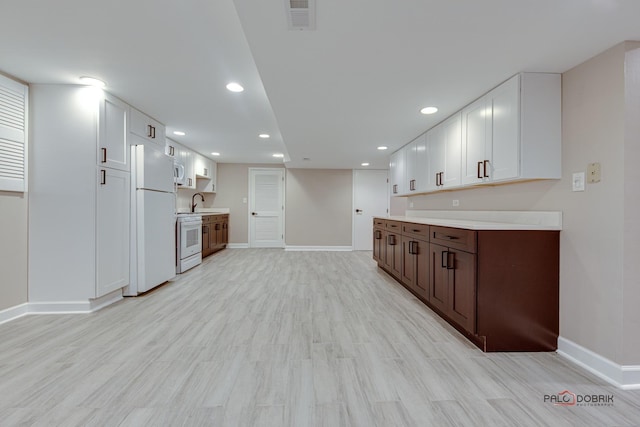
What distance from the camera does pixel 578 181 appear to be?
6.19ft

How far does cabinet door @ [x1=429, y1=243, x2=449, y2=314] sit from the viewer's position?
2.41 metres

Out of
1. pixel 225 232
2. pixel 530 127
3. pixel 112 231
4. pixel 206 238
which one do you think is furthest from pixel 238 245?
pixel 530 127

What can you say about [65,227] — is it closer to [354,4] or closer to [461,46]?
[354,4]

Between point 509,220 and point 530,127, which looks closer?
point 530,127

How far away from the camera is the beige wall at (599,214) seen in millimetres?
1634

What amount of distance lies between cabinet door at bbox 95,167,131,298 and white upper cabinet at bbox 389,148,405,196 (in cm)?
385

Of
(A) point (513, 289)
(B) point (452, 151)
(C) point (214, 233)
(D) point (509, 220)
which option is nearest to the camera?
(A) point (513, 289)

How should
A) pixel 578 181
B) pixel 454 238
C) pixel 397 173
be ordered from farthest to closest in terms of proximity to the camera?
pixel 397 173
pixel 454 238
pixel 578 181

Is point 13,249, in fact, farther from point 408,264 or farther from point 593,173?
point 593,173

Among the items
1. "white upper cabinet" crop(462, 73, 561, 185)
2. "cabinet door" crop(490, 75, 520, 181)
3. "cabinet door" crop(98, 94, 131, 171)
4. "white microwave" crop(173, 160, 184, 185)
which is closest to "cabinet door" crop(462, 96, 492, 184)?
"cabinet door" crop(490, 75, 520, 181)

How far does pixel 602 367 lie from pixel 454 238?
1135mm

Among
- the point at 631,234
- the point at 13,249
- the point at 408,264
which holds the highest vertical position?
the point at 631,234

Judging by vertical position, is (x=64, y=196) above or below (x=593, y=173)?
below

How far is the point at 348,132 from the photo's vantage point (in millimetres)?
3740
